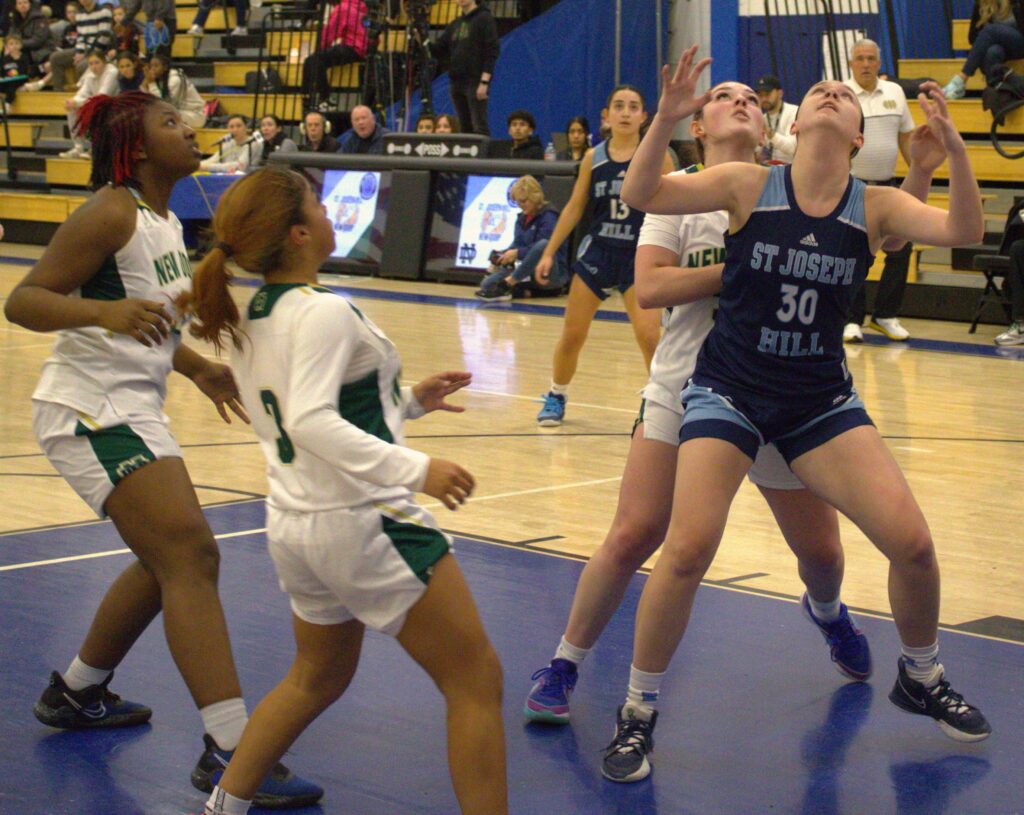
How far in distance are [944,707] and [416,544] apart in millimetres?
1614

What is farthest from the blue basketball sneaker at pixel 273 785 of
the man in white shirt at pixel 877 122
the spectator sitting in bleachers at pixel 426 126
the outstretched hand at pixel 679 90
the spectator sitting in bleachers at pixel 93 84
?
the spectator sitting in bleachers at pixel 93 84

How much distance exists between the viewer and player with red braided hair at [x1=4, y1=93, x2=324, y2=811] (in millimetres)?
3307

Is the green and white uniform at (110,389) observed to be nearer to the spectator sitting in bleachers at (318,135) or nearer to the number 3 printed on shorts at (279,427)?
the number 3 printed on shorts at (279,427)

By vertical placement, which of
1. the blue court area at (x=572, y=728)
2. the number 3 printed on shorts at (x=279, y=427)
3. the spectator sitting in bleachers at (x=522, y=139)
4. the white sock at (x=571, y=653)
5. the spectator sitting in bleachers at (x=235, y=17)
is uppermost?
the spectator sitting in bleachers at (x=235, y=17)

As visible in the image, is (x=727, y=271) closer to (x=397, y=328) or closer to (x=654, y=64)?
(x=397, y=328)

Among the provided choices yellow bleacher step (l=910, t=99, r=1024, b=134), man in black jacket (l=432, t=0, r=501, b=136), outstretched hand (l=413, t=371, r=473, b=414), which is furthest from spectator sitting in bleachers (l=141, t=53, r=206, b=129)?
outstretched hand (l=413, t=371, r=473, b=414)

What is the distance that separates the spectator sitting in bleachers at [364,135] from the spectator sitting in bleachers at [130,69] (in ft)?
12.0

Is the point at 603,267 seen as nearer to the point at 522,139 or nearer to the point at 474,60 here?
the point at 522,139

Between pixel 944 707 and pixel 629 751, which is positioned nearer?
pixel 629 751

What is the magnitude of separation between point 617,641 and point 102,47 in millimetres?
18151

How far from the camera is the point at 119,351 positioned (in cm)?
348

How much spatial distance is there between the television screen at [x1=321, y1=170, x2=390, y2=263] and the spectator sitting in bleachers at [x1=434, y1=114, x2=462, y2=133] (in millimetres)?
1086

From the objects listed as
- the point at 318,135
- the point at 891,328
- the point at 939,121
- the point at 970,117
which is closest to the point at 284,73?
the point at 318,135

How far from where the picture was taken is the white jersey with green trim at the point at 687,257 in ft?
12.7
